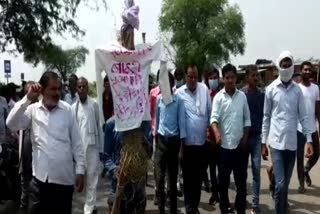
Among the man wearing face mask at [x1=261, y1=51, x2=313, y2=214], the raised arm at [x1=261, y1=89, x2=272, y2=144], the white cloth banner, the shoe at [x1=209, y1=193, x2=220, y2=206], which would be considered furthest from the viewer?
the shoe at [x1=209, y1=193, x2=220, y2=206]

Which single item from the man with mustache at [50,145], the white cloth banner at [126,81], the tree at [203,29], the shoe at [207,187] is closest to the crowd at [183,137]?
the man with mustache at [50,145]

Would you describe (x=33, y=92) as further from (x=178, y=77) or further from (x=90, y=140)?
(x=178, y=77)

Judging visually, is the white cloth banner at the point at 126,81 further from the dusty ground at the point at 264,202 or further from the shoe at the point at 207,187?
the shoe at the point at 207,187

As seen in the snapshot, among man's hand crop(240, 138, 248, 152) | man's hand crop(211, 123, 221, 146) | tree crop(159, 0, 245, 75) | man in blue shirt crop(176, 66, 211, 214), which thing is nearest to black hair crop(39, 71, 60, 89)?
man's hand crop(211, 123, 221, 146)

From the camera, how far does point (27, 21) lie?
15.8m

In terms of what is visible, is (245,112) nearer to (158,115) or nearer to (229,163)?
(229,163)

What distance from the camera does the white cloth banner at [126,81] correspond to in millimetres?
5414

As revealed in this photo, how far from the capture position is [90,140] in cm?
797

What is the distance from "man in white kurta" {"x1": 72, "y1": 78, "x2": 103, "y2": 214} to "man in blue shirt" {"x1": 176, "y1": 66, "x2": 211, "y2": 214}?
1194mm

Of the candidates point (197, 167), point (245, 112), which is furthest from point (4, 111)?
point (245, 112)

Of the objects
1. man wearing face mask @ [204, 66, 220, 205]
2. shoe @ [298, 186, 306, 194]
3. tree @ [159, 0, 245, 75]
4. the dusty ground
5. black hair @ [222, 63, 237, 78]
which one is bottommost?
the dusty ground

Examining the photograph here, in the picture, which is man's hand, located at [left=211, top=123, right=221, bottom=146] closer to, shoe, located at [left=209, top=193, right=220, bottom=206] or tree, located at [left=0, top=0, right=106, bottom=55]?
shoe, located at [left=209, top=193, right=220, bottom=206]

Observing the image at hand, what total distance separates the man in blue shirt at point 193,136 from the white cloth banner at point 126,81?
86.7 inches

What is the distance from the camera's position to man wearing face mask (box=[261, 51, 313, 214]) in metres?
6.96
